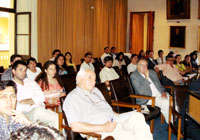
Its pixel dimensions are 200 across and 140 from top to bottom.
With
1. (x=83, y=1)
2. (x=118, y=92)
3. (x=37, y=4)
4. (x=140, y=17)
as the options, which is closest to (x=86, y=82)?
(x=118, y=92)

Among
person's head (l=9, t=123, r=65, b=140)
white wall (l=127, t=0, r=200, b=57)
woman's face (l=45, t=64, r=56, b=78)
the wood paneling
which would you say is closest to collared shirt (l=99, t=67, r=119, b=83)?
woman's face (l=45, t=64, r=56, b=78)

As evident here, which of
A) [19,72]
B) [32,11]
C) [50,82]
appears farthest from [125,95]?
[32,11]

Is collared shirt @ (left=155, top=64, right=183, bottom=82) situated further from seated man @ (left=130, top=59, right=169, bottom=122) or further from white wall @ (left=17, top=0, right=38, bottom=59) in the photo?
white wall @ (left=17, top=0, right=38, bottom=59)

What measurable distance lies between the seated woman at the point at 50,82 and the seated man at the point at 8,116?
1998mm

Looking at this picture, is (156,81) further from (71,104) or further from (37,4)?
(37,4)

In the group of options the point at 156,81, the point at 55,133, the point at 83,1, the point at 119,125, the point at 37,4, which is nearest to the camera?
the point at 55,133

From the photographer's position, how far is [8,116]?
2.41 metres

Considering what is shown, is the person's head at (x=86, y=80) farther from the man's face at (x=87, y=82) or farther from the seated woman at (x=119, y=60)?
the seated woman at (x=119, y=60)

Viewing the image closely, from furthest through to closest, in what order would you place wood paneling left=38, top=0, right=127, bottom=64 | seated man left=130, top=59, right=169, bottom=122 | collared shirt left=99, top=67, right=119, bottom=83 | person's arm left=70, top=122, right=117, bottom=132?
wood paneling left=38, top=0, right=127, bottom=64 → collared shirt left=99, top=67, right=119, bottom=83 → seated man left=130, top=59, right=169, bottom=122 → person's arm left=70, top=122, right=117, bottom=132

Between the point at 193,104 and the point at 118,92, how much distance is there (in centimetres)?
162

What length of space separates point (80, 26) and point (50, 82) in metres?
7.04

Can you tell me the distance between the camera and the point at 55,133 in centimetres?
114

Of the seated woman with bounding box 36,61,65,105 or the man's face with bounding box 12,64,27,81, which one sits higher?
the man's face with bounding box 12,64,27,81

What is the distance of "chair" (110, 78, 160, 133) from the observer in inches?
175
